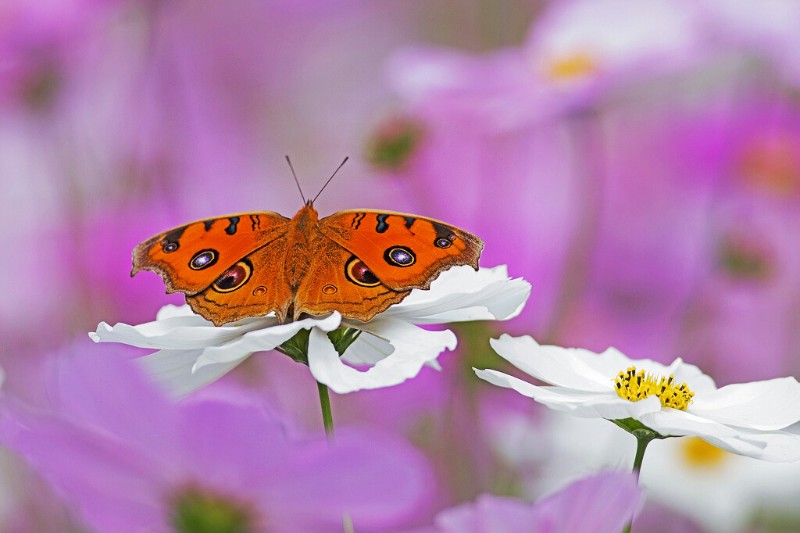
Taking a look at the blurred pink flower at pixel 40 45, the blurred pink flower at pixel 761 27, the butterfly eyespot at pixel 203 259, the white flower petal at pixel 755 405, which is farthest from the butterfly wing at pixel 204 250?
the blurred pink flower at pixel 761 27

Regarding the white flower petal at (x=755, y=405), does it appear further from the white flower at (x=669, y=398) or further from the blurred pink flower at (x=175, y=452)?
the blurred pink flower at (x=175, y=452)

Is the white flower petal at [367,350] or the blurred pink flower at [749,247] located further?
the blurred pink flower at [749,247]

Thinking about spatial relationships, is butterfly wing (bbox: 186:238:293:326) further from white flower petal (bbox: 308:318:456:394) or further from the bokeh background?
the bokeh background

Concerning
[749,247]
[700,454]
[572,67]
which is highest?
[572,67]

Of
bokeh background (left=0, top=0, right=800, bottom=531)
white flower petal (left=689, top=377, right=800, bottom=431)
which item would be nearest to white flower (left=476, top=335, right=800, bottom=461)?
white flower petal (left=689, top=377, right=800, bottom=431)

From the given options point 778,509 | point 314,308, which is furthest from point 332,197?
point 314,308

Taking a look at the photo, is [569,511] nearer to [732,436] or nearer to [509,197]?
[732,436]

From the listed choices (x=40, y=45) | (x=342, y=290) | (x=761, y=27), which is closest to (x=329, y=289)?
(x=342, y=290)
